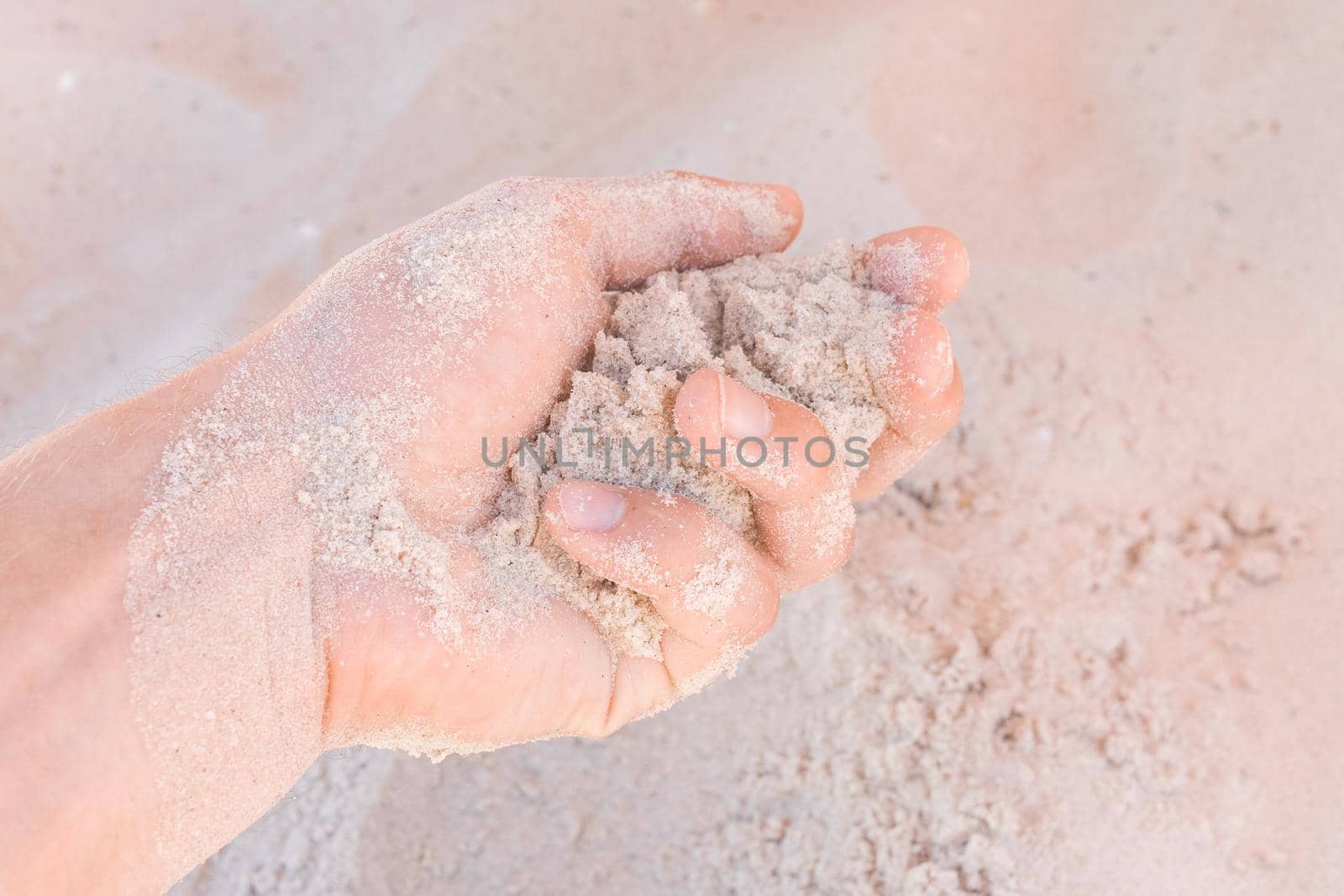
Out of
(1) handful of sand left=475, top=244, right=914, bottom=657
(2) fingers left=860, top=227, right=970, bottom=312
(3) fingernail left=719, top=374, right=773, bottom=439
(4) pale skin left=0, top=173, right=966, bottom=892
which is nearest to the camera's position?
(4) pale skin left=0, top=173, right=966, bottom=892

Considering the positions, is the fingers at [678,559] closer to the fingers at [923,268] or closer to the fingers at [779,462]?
the fingers at [779,462]

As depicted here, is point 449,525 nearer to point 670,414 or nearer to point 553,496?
point 553,496

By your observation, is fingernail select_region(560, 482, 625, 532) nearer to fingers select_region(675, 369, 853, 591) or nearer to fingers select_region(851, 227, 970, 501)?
fingers select_region(675, 369, 853, 591)

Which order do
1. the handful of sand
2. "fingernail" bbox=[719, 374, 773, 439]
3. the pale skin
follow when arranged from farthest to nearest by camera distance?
1. the handful of sand
2. "fingernail" bbox=[719, 374, 773, 439]
3. the pale skin

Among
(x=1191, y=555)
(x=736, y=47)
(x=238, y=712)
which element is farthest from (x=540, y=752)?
(x=736, y=47)

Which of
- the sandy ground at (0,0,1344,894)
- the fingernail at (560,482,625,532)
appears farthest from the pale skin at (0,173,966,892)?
the sandy ground at (0,0,1344,894)

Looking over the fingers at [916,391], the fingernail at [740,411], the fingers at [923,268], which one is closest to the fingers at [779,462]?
the fingernail at [740,411]

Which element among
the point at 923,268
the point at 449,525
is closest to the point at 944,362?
the point at 923,268

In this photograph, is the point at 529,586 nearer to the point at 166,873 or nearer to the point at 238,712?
the point at 238,712

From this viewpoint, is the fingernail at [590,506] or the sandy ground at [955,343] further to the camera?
the sandy ground at [955,343]
